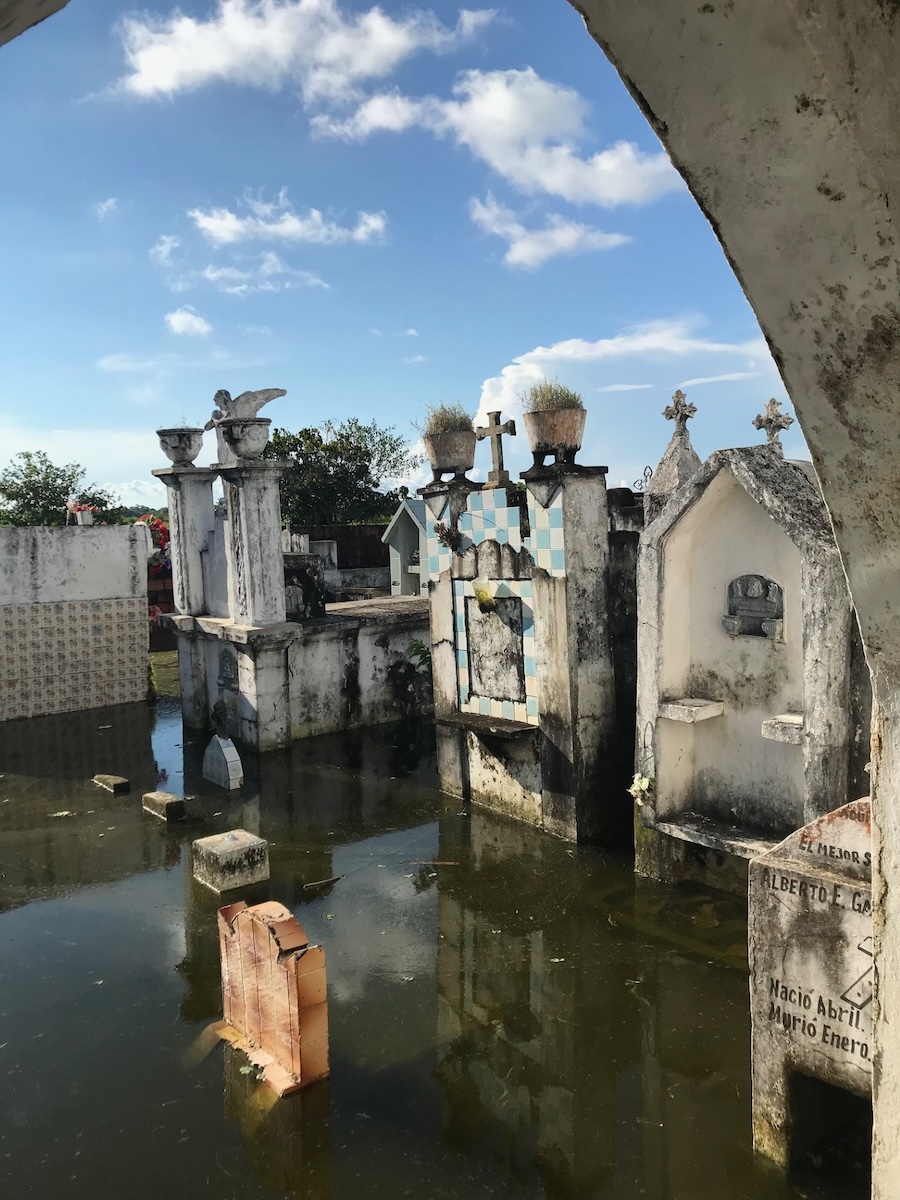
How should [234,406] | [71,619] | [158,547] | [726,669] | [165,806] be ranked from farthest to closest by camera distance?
1. [158,547]
2. [71,619]
3. [234,406]
4. [165,806]
5. [726,669]

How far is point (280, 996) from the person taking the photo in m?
4.56

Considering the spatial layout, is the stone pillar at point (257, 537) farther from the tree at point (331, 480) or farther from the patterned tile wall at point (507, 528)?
the tree at point (331, 480)

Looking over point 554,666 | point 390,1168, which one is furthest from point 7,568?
point 390,1168

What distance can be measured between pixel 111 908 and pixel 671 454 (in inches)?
295

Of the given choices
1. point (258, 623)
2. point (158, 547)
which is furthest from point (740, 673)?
point (158, 547)

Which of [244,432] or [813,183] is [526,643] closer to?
[244,432]

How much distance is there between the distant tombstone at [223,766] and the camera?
9719mm

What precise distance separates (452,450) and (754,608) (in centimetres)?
362

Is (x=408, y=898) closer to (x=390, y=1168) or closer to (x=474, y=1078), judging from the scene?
(x=474, y=1078)

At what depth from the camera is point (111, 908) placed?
22.5 feet

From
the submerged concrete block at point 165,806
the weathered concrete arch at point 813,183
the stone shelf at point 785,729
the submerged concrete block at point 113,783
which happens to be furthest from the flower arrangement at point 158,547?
the weathered concrete arch at point 813,183

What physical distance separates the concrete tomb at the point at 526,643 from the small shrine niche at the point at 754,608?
1573 mm

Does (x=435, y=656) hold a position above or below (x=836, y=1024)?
above

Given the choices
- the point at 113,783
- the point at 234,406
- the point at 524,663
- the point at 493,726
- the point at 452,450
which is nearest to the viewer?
the point at 493,726
